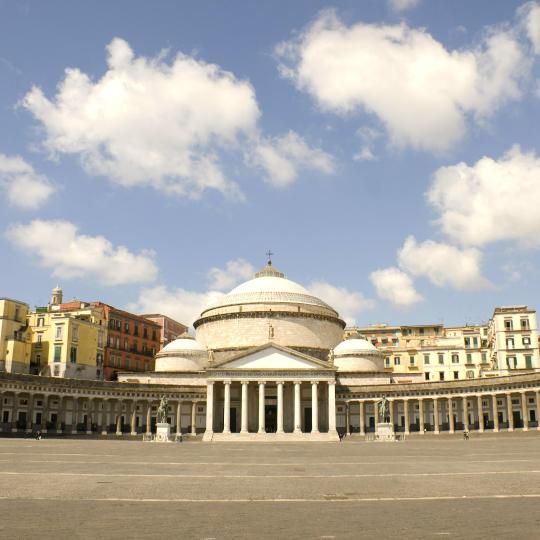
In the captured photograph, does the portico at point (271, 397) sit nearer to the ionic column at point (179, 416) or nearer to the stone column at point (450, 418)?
the ionic column at point (179, 416)

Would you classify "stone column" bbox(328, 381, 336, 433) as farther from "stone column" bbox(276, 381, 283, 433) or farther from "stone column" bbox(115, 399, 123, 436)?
"stone column" bbox(115, 399, 123, 436)

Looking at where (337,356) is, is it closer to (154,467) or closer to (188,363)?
(188,363)

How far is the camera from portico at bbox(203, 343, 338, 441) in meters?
84.6

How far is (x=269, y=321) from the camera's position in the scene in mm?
104875

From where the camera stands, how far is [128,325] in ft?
377

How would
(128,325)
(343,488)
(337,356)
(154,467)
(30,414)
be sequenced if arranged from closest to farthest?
(343,488), (154,467), (30,414), (337,356), (128,325)

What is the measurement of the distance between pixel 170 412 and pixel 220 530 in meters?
84.0

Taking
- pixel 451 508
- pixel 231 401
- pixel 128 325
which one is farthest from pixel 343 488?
pixel 128 325

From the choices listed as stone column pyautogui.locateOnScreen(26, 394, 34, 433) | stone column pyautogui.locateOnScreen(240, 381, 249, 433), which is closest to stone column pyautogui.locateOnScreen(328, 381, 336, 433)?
stone column pyautogui.locateOnScreen(240, 381, 249, 433)

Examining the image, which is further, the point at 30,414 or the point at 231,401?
the point at 231,401

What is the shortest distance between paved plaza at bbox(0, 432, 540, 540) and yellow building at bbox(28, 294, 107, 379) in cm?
7056

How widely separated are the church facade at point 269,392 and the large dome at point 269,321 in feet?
0.59

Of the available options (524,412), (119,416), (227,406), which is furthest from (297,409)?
(524,412)

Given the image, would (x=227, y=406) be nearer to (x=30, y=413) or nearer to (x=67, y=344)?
(x=30, y=413)
